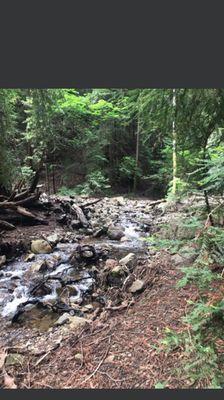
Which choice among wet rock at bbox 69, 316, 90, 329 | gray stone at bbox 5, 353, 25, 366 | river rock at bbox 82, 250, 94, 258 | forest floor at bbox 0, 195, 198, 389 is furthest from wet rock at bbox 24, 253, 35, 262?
gray stone at bbox 5, 353, 25, 366

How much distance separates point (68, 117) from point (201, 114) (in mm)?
14063

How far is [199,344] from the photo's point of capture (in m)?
3.03

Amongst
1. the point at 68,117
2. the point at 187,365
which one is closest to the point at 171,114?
the point at 187,365

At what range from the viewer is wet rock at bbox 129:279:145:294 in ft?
15.5

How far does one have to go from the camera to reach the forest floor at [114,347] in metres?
3.02

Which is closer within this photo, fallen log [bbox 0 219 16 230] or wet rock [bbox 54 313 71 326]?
wet rock [bbox 54 313 71 326]

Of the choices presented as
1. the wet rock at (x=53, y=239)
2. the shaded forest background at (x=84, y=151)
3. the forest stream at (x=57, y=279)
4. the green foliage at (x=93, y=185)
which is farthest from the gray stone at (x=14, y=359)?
the green foliage at (x=93, y=185)

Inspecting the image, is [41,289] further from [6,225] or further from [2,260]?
[6,225]

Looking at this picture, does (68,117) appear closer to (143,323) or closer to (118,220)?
(118,220)

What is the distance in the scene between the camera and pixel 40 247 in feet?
25.1

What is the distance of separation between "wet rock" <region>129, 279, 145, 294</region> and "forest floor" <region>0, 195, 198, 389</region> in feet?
0.17

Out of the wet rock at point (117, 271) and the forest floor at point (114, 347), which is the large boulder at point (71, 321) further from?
the wet rock at point (117, 271)

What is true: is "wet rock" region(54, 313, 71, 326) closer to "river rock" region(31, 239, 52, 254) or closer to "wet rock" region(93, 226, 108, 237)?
"river rock" region(31, 239, 52, 254)

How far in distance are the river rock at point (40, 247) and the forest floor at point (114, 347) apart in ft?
9.96
